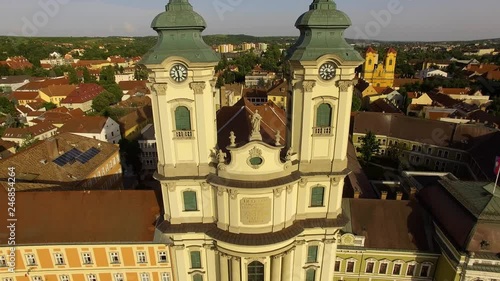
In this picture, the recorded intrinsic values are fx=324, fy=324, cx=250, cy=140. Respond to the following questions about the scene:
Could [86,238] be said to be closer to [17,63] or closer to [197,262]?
[197,262]

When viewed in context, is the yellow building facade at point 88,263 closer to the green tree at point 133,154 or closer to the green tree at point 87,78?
the green tree at point 133,154

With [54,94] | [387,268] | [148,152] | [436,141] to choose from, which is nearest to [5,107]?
[54,94]

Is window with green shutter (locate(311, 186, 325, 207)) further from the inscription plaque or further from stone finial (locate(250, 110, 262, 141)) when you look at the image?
stone finial (locate(250, 110, 262, 141))

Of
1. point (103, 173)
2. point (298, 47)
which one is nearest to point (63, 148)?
point (103, 173)

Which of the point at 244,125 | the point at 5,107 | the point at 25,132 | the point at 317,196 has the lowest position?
the point at 25,132

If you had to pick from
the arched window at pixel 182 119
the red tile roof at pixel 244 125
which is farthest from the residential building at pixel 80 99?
the arched window at pixel 182 119
